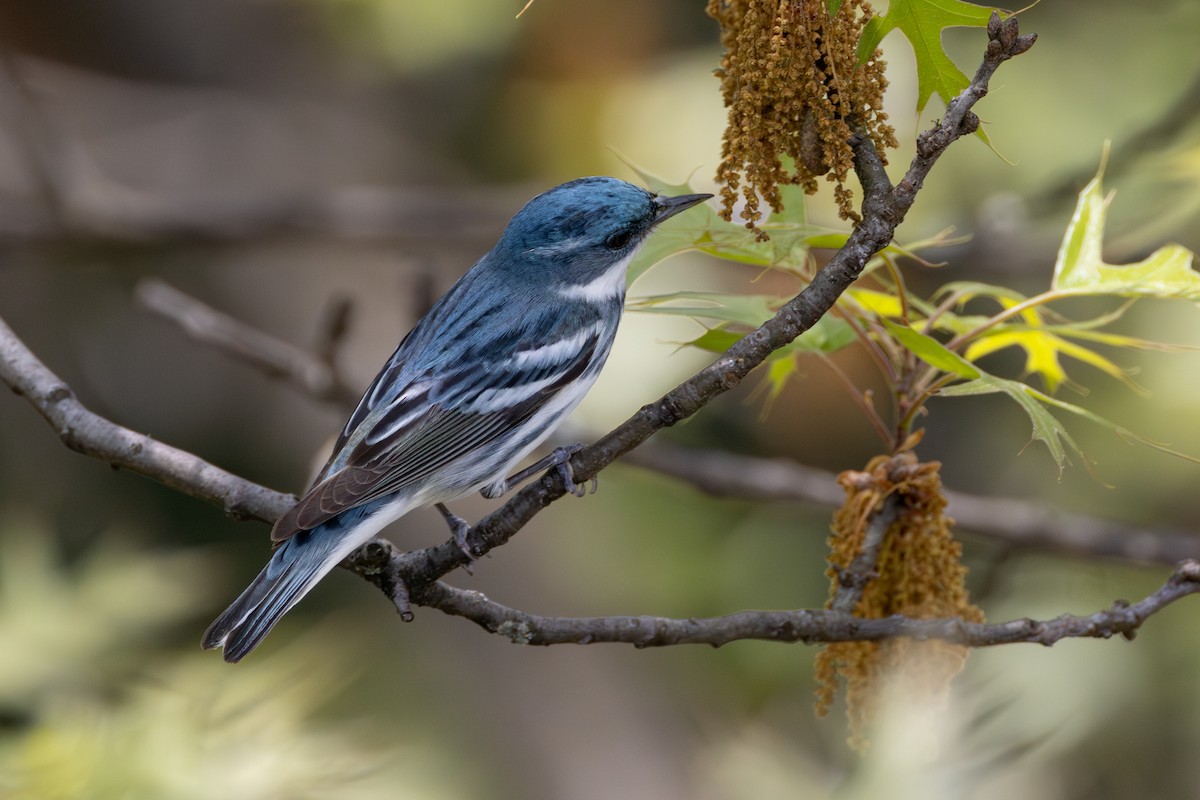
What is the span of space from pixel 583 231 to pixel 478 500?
301 cm

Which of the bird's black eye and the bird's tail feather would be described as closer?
the bird's tail feather

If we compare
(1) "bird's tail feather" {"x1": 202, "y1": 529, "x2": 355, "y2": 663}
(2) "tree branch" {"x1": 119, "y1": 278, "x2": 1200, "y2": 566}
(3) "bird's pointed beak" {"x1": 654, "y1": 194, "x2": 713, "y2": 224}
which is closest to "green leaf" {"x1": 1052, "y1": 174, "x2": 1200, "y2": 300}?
(3) "bird's pointed beak" {"x1": 654, "y1": 194, "x2": 713, "y2": 224}

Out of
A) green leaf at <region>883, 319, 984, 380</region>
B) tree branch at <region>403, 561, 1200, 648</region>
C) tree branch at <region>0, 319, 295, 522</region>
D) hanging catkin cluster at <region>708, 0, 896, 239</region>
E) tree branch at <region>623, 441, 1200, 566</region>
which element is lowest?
tree branch at <region>403, 561, 1200, 648</region>

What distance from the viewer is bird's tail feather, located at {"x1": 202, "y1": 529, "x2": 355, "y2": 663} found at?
8.06 ft

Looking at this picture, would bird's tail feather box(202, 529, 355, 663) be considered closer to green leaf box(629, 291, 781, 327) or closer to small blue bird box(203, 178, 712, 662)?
small blue bird box(203, 178, 712, 662)

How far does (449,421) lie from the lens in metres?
2.87

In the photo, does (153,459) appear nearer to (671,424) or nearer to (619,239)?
(671,424)

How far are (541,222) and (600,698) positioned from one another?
10.8ft

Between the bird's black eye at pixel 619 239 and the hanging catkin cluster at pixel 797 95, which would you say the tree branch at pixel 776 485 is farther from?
the hanging catkin cluster at pixel 797 95

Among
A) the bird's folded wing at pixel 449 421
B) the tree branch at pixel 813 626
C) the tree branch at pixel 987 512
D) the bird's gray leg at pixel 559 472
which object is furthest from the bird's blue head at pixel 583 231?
the tree branch at pixel 813 626

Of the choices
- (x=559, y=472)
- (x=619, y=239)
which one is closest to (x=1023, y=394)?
(x=559, y=472)

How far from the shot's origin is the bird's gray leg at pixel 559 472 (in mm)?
2123

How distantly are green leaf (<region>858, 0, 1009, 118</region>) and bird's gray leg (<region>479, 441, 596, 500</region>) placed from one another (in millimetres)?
860

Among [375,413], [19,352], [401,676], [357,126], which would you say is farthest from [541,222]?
[357,126]
